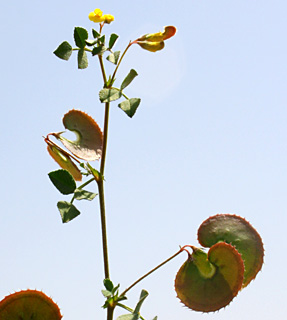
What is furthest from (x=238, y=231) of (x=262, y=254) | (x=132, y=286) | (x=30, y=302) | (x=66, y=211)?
(x=30, y=302)

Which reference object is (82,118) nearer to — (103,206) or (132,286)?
(103,206)

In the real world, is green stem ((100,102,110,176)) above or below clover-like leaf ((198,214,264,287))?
Answer: above

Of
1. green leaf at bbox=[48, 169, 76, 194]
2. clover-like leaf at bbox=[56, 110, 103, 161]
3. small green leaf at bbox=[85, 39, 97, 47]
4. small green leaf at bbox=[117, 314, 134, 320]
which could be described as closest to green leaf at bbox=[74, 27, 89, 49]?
small green leaf at bbox=[85, 39, 97, 47]

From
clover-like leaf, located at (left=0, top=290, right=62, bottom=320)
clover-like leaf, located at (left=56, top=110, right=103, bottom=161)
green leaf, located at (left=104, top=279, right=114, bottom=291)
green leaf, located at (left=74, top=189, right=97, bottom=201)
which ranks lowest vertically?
clover-like leaf, located at (left=0, top=290, right=62, bottom=320)

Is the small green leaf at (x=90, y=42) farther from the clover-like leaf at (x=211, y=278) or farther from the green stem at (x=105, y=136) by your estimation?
the clover-like leaf at (x=211, y=278)

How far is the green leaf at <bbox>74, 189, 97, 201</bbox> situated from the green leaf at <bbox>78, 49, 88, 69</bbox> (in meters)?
0.41

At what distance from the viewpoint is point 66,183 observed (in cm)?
191

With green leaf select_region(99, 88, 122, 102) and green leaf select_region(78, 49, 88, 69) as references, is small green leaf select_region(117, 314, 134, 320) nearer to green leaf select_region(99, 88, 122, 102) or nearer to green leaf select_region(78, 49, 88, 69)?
green leaf select_region(99, 88, 122, 102)

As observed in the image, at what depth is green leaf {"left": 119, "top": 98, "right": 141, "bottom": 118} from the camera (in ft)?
6.18

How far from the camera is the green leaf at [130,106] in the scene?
188 cm

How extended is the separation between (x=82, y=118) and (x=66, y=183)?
0.35 metres

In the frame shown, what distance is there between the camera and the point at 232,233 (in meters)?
2.06

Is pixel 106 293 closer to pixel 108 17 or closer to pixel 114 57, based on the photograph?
pixel 114 57

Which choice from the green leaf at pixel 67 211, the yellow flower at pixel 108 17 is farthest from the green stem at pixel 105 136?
the yellow flower at pixel 108 17
